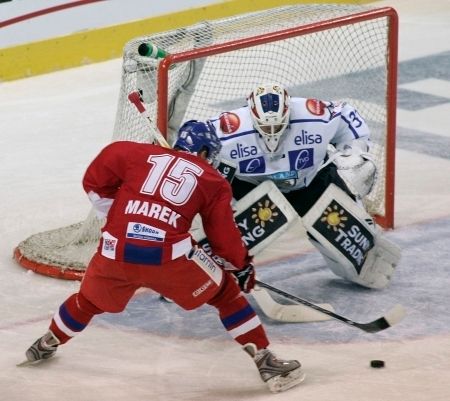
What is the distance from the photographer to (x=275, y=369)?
432 centimetres

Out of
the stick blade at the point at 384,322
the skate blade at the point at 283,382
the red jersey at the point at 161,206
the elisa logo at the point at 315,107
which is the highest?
the red jersey at the point at 161,206

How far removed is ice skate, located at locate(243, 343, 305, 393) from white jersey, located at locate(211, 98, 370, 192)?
40.9 inches

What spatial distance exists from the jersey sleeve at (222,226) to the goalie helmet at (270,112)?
854mm

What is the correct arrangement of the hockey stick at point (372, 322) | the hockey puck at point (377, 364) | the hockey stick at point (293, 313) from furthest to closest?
the hockey stick at point (293, 313) → the hockey stick at point (372, 322) → the hockey puck at point (377, 364)

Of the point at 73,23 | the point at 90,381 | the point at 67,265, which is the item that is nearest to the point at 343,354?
the point at 90,381

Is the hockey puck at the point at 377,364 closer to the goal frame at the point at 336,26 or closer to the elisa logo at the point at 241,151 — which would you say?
the elisa logo at the point at 241,151

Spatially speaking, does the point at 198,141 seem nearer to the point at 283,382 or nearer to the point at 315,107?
the point at 283,382

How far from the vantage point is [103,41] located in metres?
8.80

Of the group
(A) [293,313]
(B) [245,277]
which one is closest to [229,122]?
(A) [293,313]

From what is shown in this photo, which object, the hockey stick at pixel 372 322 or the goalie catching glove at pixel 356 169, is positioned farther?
the goalie catching glove at pixel 356 169

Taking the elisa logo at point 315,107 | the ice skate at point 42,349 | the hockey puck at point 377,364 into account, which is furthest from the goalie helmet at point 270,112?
the ice skate at point 42,349

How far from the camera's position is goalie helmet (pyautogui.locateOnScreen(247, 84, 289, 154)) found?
16.6 ft

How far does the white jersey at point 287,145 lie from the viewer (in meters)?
5.18

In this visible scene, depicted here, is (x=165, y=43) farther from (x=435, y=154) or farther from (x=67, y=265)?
(x=435, y=154)
